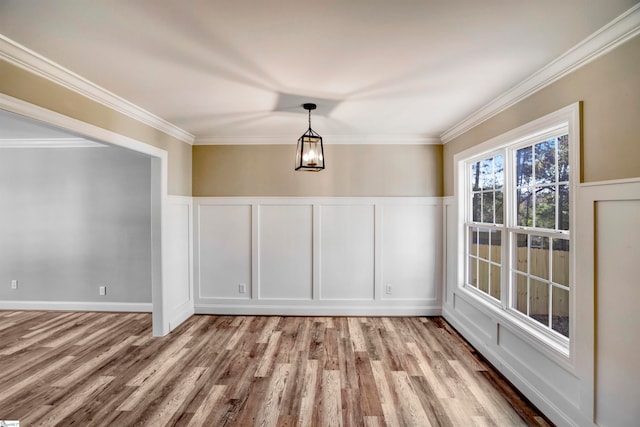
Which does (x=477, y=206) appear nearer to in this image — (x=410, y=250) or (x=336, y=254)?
(x=410, y=250)

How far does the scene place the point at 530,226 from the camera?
8.59ft

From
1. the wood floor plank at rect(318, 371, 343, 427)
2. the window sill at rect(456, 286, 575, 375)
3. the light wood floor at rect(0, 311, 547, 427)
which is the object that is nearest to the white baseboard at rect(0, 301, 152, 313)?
the light wood floor at rect(0, 311, 547, 427)

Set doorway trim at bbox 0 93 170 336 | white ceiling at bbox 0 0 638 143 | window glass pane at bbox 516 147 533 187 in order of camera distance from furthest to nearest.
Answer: doorway trim at bbox 0 93 170 336 → window glass pane at bbox 516 147 533 187 → white ceiling at bbox 0 0 638 143

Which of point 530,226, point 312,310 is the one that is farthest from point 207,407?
point 530,226

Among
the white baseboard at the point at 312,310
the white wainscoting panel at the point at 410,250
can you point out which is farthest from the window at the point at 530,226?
the white baseboard at the point at 312,310

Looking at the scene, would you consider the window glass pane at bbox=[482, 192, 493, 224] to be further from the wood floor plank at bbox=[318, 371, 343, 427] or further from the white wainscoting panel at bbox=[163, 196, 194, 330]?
the white wainscoting panel at bbox=[163, 196, 194, 330]

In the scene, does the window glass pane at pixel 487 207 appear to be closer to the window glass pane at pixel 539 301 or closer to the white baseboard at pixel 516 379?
the window glass pane at pixel 539 301

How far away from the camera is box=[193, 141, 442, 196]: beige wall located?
4.38 metres

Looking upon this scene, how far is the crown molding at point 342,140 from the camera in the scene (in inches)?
170

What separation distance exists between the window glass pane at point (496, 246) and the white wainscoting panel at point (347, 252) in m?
1.57

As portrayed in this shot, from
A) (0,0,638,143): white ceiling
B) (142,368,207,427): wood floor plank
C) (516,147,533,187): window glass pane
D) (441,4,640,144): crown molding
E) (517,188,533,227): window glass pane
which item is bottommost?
(142,368,207,427): wood floor plank

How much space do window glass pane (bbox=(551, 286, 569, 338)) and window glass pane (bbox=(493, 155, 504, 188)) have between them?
43.9 inches

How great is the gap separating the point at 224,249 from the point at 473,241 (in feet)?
10.9

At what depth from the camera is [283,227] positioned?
439 cm
